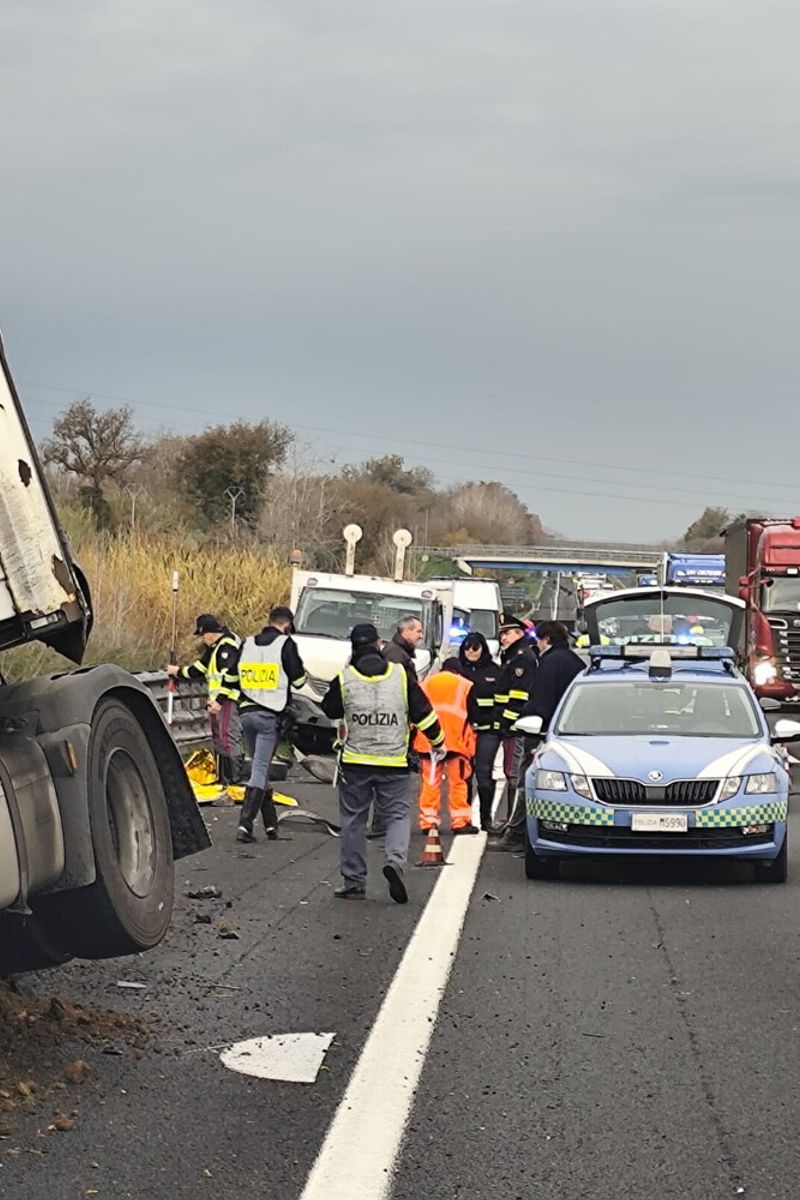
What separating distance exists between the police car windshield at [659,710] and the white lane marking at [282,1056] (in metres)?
6.33

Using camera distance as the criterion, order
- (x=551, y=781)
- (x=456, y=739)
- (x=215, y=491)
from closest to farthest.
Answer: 1. (x=551, y=781)
2. (x=456, y=739)
3. (x=215, y=491)

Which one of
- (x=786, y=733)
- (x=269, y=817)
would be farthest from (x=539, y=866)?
(x=269, y=817)

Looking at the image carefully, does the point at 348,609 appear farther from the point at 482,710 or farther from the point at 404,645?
the point at 404,645

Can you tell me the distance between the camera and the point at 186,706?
24.7 metres

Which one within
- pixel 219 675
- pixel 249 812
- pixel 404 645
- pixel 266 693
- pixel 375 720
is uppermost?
pixel 404 645

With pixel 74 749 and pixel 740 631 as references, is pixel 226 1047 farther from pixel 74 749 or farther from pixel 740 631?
pixel 740 631

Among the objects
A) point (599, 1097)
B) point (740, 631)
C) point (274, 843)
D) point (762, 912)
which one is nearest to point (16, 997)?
point (599, 1097)

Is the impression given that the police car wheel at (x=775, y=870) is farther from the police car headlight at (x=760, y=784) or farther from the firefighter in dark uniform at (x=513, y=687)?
the firefighter in dark uniform at (x=513, y=687)

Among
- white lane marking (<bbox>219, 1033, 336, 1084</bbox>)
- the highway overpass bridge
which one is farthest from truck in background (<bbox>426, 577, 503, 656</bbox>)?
the highway overpass bridge

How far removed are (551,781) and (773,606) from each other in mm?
15060

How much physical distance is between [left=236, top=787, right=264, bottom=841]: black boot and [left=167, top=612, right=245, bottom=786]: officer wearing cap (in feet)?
8.97

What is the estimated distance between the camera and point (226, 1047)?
710cm

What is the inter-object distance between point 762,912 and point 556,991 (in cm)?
300

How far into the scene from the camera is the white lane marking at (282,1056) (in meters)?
6.64
